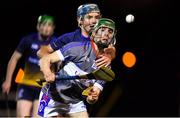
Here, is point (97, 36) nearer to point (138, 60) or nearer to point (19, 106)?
point (19, 106)

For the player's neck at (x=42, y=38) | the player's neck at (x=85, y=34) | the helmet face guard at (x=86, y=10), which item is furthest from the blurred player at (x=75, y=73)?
the player's neck at (x=42, y=38)

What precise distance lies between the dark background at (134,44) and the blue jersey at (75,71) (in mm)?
5672

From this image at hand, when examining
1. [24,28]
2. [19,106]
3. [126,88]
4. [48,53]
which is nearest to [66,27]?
[24,28]

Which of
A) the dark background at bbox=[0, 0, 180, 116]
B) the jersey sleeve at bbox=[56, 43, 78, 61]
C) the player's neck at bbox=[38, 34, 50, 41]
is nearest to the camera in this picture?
the jersey sleeve at bbox=[56, 43, 78, 61]

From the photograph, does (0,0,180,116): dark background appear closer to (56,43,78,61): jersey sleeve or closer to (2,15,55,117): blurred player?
(2,15,55,117): blurred player

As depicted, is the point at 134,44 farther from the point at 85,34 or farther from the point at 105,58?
the point at 105,58

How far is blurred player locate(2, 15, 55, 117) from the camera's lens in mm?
9836

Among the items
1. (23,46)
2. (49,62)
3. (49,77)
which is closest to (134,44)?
(23,46)

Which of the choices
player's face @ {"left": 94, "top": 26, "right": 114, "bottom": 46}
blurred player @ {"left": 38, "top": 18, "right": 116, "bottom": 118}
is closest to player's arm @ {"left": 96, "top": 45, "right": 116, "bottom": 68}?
blurred player @ {"left": 38, "top": 18, "right": 116, "bottom": 118}

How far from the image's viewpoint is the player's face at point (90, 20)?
7.57 metres

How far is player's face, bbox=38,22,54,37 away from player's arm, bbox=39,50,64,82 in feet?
8.54

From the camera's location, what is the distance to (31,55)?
10.2 m

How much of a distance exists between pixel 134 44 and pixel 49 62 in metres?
6.71

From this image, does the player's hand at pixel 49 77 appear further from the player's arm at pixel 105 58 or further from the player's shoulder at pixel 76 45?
the player's arm at pixel 105 58
